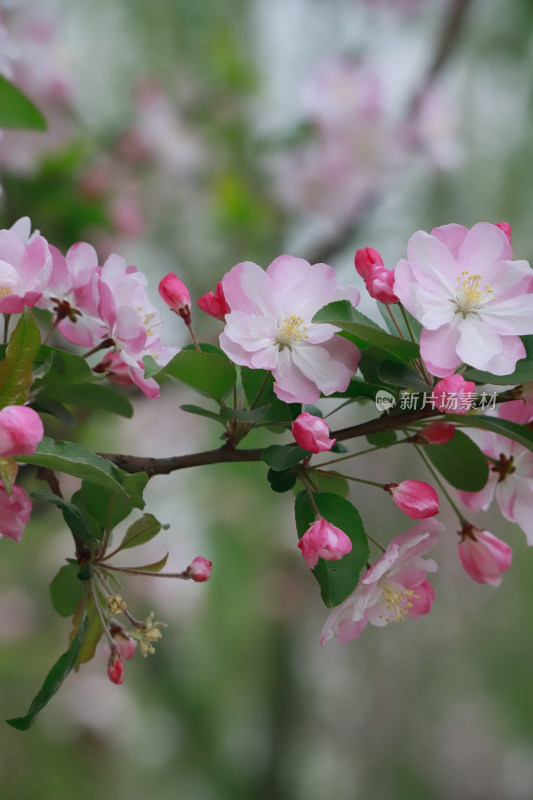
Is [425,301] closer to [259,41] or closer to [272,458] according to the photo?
[272,458]

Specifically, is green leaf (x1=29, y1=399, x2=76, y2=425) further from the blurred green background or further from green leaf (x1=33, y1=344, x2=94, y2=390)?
the blurred green background

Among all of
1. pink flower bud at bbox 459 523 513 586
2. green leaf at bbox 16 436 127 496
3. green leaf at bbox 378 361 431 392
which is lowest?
green leaf at bbox 16 436 127 496

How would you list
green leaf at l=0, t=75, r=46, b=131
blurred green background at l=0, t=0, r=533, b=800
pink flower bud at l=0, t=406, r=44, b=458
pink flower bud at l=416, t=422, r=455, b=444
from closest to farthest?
1. pink flower bud at l=0, t=406, r=44, b=458
2. pink flower bud at l=416, t=422, r=455, b=444
3. green leaf at l=0, t=75, r=46, b=131
4. blurred green background at l=0, t=0, r=533, b=800

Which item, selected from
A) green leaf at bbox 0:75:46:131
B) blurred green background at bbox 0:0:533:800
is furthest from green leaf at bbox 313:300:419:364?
blurred green background at bbox 0:0:533:800

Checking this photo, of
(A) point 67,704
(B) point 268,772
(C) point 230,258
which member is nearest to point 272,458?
(C) point 230,258

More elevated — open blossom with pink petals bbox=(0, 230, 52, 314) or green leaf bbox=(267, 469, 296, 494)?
open blossom with pink petals bbox=(0, 230, 52, 314)

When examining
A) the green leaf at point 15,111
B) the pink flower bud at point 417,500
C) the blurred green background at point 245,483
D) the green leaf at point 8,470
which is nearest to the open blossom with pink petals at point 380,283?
the pink flower bud at point 417,500

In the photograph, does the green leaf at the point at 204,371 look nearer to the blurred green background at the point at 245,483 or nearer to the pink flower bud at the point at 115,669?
the pink flower bud at the point at 115,669
